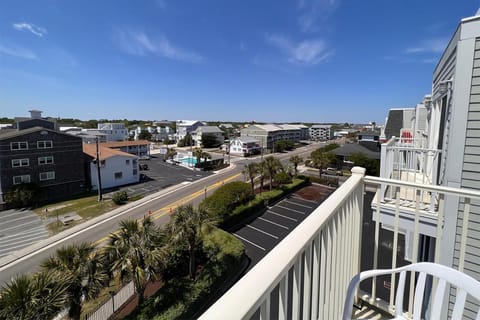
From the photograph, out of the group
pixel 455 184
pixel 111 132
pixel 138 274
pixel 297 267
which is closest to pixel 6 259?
pixel 138 274

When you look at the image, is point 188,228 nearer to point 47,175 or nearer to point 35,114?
point 47,175

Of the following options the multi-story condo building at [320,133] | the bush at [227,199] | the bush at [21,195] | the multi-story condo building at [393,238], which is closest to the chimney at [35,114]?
the bush at [21,195]

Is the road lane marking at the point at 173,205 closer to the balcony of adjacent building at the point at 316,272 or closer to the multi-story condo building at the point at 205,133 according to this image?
the balcony of adjacent building at the point at 316,272

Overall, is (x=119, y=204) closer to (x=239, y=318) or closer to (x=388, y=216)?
(x=388, y=216)

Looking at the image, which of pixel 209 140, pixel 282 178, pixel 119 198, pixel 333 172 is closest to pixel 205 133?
pixel 209 140

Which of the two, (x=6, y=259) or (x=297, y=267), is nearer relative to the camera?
(x=297, y=267)

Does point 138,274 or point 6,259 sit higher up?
point 138,274
